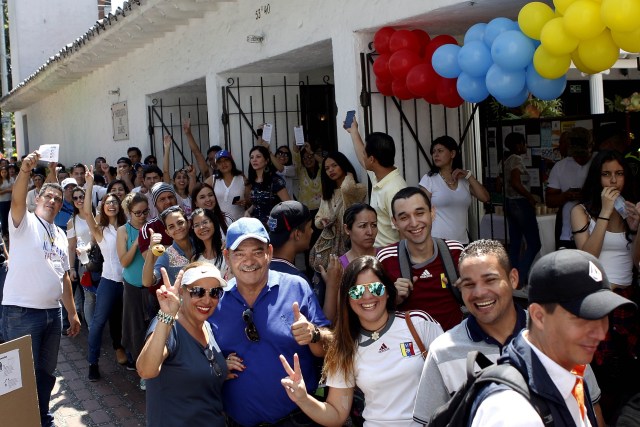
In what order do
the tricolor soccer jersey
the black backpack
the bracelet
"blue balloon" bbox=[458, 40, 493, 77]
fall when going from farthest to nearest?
1. "blue balloon" bbox=[458, 40, 493, 77]
2. the tricolor soccer jersey
3. the bracelet
4. the black backpack

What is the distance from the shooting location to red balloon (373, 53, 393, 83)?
229 inches

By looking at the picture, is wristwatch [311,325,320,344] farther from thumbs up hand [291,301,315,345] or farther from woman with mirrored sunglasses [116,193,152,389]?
woman with mirrored sunglasses [116,193,152,389]

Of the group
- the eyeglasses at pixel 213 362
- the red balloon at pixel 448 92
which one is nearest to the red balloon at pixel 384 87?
the red balloon at pixel 448 92

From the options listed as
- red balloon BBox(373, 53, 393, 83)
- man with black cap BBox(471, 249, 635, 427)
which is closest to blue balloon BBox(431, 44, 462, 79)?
red balloon BBox(373, 53, 393, 83)

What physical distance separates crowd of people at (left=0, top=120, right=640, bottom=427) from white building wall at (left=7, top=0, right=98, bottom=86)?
1944 centimetres

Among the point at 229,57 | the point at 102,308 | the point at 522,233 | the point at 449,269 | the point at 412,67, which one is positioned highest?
the point at 229,57

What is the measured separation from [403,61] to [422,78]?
9.2 inches

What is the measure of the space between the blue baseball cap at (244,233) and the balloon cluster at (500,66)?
2.00 m

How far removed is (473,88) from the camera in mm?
4855

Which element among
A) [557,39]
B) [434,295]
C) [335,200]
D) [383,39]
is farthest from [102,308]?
[557,39]

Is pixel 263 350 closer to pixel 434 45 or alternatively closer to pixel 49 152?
A: pixel 434 45

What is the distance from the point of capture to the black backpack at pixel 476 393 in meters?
1.89

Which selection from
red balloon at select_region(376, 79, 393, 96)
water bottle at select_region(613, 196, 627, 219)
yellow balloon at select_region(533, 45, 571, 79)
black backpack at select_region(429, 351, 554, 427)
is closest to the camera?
black backpack at select_region(429, 351, 554, 427)

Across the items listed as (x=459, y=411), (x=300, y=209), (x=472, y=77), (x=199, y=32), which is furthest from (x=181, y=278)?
(x=199, y=32)
